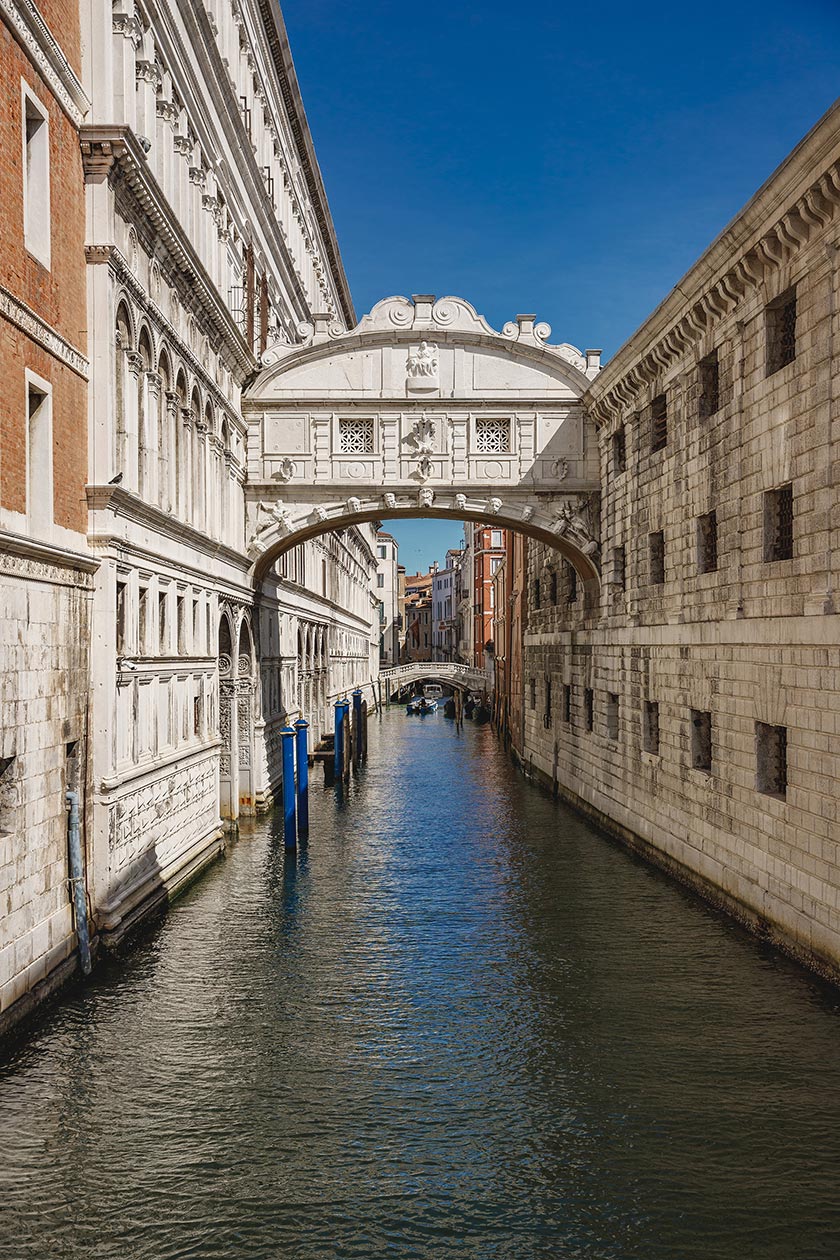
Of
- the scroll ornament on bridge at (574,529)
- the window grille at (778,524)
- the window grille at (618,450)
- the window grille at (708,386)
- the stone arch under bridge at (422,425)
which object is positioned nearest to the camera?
the window grille at (778,524)

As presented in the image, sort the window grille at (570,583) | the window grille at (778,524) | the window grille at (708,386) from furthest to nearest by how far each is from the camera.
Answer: the window grille at (570,583), the window grille at (708,386), the window grille at (778,524)

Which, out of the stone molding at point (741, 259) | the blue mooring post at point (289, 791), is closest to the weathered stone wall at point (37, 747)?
the blue mooring post at point (289, 791)

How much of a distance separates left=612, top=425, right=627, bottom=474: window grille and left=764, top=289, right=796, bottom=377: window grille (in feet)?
24.0

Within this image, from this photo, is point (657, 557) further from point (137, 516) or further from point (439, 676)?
point (439, 676)

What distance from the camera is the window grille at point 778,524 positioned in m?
13.0

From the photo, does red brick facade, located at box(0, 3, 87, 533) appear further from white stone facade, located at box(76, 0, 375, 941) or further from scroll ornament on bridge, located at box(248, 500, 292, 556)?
scroll ornament on bridge, located at box(248, 500, 292, 556)

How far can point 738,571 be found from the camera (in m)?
14.1

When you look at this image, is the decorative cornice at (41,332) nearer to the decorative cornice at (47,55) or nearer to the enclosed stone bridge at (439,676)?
the decorative cornice at (47,55)

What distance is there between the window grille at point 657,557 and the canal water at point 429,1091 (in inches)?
211

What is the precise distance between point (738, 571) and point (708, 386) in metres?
3.25

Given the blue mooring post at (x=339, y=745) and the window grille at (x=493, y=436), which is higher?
the window grille at (x=493, y=436)

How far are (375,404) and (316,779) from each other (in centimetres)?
1260

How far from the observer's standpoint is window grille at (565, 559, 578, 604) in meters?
25.8

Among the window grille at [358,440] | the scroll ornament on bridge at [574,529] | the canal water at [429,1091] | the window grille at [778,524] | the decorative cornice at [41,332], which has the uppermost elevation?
the window grille at [358,440]
